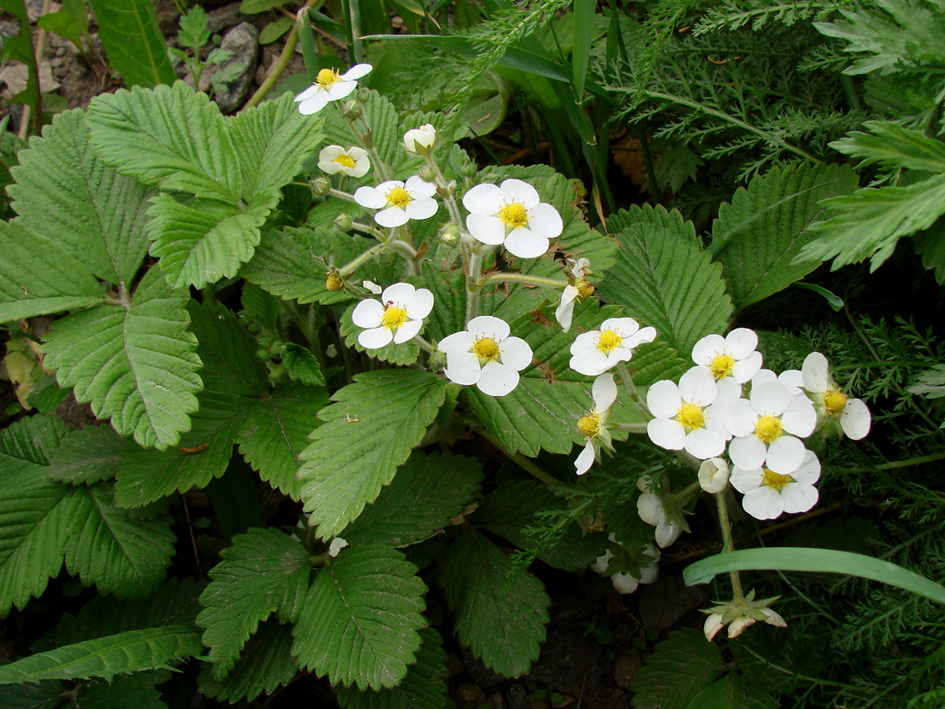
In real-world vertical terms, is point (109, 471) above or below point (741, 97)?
below

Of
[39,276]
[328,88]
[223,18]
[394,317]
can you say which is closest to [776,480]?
[394,317]

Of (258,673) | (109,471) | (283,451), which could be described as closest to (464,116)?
(283,451)

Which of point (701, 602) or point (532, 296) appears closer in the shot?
point (532, 296)

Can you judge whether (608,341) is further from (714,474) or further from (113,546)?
(113,546)

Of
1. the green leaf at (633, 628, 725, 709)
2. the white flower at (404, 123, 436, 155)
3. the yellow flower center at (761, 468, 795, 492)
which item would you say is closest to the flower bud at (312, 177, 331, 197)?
the white flower at (404, 123, 436, 155)

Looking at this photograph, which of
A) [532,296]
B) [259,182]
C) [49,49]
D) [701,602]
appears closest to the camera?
[532,296]

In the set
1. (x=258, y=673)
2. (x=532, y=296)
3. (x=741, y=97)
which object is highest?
(x=741, y=97)

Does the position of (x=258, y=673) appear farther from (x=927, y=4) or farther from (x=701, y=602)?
(x=927, y=4)

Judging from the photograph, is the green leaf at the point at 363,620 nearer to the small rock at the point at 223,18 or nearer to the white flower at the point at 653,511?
the white flower at the point at 653,511
